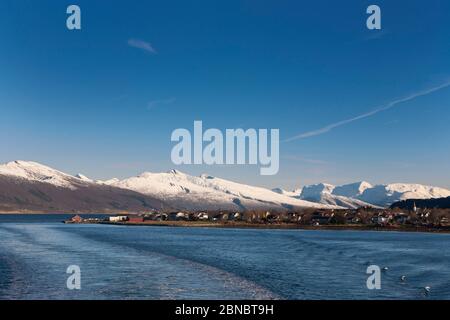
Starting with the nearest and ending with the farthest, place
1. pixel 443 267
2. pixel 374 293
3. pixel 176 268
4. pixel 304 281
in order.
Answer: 1. pixel 374 293
2. pixel 304 281
3. pixel 176 268
4. pixel 443 267

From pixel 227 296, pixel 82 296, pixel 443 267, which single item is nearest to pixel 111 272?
pixel 82 296

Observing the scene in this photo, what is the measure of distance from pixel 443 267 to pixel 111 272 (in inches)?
1602

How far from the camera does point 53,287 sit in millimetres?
44688

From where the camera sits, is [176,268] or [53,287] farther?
[176,268]

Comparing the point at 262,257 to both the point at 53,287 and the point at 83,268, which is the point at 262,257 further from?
the point at 53,287

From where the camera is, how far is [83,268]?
193ft

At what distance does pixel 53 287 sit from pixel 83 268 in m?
14.3
